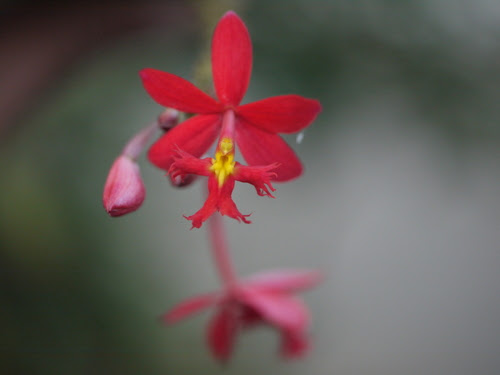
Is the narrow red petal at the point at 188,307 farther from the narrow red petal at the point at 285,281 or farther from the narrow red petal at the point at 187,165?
the narrow red petal at the point at 187,165

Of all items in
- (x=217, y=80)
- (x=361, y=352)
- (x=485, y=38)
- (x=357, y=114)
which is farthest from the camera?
(x=361, y=352)

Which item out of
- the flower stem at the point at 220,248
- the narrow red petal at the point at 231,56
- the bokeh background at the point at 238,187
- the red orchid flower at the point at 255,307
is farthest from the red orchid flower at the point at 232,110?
the bokeh background at the point at 238,187

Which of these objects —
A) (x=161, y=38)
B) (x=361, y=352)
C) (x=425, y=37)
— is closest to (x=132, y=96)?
(x=161, y=38)

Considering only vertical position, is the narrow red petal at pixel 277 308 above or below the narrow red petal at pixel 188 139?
below

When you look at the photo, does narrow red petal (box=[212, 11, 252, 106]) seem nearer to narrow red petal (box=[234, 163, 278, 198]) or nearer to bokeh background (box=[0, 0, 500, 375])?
narrow red petal (box=[234, 163, 278, 198])

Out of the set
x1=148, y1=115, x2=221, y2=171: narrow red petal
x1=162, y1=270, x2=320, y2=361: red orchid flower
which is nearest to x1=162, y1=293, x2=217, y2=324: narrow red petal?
x1=162, y1=270, x2=320, y2=361: red orchid flower

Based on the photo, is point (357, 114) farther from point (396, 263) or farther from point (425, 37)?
point (396, 263)

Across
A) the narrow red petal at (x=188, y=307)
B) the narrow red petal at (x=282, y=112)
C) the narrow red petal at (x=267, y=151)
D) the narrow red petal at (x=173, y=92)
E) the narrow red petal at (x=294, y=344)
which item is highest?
the narrow red petal at (x=282, y=112)

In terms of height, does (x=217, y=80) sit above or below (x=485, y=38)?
below
